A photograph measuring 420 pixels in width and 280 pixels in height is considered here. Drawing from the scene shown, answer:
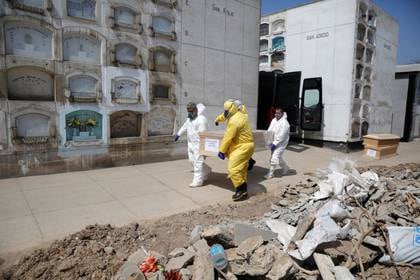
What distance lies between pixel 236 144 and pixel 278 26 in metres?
7.73

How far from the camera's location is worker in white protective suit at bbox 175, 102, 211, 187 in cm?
461

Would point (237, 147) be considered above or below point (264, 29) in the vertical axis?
below

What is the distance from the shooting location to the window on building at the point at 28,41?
14.2ft

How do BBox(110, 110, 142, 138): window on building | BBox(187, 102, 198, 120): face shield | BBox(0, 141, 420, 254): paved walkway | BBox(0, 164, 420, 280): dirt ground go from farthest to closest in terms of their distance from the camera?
BBox(110, 110, 142, 138): window on building, BBox(187, 102, 198, 120): face shield, BBox(0, 141, 420, 254): paved walkway, BBox(0, 164, 420, 280): dirt ground

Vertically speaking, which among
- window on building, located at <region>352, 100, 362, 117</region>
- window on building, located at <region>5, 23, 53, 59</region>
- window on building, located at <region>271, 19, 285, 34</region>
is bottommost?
window on building, located at <region>352, 100, 362, 117</region>

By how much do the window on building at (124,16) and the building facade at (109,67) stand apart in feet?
0.06

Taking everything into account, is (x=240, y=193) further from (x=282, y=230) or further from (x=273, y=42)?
(x=273, y=42)

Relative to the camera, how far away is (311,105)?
357 inches

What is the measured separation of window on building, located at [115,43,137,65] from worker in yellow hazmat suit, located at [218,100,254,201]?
2677 millimetres

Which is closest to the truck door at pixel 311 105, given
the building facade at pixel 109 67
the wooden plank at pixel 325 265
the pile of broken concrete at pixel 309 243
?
the building facade at pixel 109 67

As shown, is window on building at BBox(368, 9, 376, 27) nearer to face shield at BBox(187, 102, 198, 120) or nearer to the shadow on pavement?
the shadow on pavement

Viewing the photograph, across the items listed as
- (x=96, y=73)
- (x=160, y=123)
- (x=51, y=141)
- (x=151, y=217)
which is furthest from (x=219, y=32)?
(x=151, y=217)

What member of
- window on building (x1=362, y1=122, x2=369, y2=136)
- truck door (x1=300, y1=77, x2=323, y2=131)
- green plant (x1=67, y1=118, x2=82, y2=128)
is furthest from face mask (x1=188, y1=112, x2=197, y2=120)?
window on building (x1=362, y1=122, x2=369, y2=136)

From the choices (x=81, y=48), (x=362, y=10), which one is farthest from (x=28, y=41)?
(x=362, y=10)
